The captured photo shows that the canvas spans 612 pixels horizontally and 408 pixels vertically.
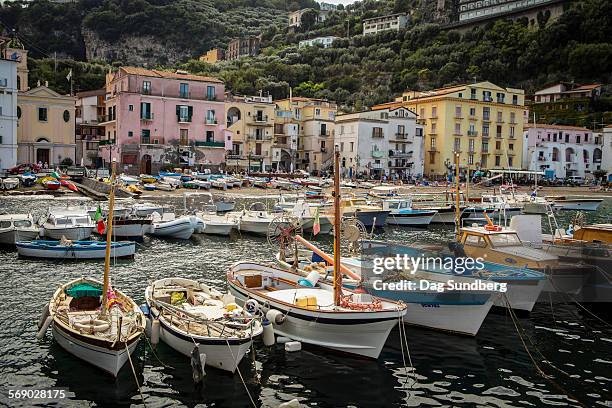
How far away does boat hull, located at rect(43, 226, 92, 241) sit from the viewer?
30016mm

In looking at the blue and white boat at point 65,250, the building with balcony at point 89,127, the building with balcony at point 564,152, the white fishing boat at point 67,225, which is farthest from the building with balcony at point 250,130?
the blue and white boat at point 65,250

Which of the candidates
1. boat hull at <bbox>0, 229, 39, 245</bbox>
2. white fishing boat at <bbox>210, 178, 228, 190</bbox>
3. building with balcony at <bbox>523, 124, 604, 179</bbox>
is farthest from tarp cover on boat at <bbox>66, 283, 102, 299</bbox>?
building with balcony at <bbox>523, 124, 604, 179</bbox>

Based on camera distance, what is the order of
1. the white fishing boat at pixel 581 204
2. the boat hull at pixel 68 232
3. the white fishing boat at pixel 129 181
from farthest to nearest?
the white fishing boat at pixel 581 204 < the white fishing boat at pixel 129 181 < the boat hull at pixel 68 232

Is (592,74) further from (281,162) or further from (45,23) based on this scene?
(45,23)

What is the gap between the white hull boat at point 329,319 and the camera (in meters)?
14.8

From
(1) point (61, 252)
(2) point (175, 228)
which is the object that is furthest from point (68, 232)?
(2) point (175, 228)

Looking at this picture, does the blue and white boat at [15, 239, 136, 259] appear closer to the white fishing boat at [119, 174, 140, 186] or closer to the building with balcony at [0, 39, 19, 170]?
the white fishing boat at [119, 174, 140, 186]

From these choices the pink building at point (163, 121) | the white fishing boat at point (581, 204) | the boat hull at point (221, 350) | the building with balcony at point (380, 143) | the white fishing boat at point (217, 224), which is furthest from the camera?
the building with balcony at point (380, 143)

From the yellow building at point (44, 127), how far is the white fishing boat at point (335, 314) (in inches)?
2258

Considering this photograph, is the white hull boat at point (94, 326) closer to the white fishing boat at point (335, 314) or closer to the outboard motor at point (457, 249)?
the white fishing boat at point (335, 314)

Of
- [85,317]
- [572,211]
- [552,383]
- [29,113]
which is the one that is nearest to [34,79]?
[29,113]

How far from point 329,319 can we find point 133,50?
173399mm

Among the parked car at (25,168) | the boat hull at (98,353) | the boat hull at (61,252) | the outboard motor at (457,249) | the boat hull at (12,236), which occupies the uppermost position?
the parked car at (25,168)

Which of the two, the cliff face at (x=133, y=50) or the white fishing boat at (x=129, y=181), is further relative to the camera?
the cliff face at (x=133, y=50)
